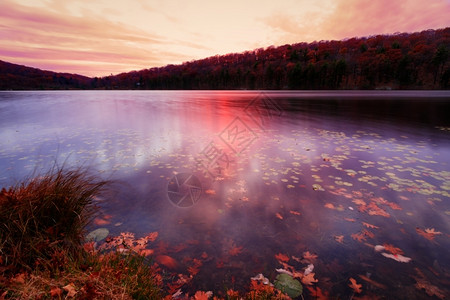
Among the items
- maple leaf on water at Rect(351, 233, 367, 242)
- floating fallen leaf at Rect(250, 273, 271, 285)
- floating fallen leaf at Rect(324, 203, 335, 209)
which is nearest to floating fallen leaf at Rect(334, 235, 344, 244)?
maple leaf on water at Rect(351, 233, 367, 242)

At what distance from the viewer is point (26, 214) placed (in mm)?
2916

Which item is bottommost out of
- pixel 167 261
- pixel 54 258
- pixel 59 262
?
pixel 167 261

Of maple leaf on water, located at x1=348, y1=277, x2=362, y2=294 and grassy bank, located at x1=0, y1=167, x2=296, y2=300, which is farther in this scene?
maple leaf on water, located at x1=348, y1=277, x2=362, y2=294

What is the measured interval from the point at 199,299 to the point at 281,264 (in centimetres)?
137

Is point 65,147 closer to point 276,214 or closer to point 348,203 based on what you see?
point 276,214

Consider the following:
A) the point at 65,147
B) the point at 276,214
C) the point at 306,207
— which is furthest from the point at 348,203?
the point at 65,147

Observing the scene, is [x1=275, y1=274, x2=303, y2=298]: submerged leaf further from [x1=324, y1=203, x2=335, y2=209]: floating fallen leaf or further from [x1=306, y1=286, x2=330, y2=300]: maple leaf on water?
[x1=324, y1=203, x2=335, y2=209]: floating fallen leaf

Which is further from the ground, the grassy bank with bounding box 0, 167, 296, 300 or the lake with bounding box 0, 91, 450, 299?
the grassy bank with bounding box 0, 167, 296, 300

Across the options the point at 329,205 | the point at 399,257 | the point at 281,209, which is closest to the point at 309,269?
the point at 399,257

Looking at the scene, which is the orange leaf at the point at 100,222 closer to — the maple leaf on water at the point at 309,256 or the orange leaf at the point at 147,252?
the orange leaf at the point at 147,252

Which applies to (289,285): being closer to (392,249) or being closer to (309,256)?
(309,256)

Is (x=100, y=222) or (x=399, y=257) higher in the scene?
(x=399, y=257)

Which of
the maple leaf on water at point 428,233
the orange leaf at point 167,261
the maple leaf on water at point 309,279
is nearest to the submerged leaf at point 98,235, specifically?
the orange leaf at point 167,261

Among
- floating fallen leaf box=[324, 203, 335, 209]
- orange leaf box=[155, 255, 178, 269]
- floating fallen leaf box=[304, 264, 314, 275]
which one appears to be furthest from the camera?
floating fallen leaf box=[324, 203, 335, 209]
